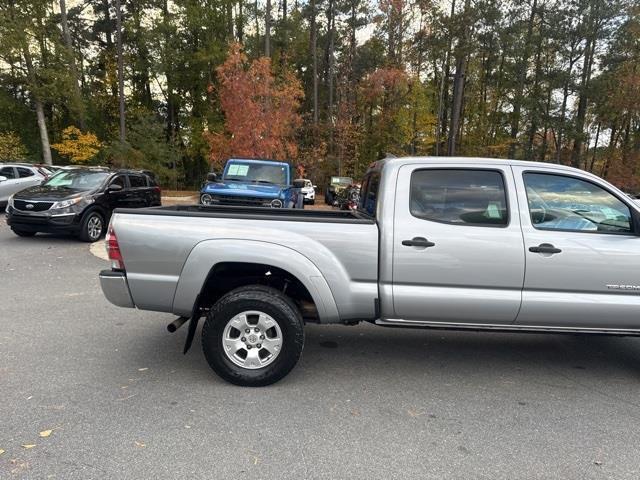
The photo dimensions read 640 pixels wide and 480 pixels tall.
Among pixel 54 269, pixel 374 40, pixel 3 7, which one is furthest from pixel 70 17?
pixel 54 269

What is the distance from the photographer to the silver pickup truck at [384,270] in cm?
355

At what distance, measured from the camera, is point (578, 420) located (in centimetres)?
327

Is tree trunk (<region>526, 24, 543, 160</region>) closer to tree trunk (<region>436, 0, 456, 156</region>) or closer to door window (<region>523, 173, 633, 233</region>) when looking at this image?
tree trunk (<region>436, 0, 456, 156</region>)

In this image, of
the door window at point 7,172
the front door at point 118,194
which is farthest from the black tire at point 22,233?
the door window at point 7,172

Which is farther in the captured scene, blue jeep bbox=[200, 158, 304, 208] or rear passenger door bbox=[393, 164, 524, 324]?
blue jeep bbox=[200, 158, 304, 208]

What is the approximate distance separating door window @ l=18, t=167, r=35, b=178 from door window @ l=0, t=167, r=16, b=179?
0.24 metres

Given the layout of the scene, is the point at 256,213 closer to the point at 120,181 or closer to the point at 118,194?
the point at 118,194

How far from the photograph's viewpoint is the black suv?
9.48 m

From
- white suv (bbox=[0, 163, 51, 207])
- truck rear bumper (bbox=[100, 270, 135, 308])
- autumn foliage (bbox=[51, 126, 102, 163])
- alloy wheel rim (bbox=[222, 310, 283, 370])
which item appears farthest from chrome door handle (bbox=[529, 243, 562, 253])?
autumn foliage (bbox=[51, 126, 102, 163])

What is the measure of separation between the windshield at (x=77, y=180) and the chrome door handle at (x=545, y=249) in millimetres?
9718

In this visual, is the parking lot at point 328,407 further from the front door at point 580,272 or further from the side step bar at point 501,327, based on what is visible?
the front door at point 580,272

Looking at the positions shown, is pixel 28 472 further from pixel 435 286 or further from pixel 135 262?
pixel 435 286

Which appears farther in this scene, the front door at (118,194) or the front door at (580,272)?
the front door at (118,194)

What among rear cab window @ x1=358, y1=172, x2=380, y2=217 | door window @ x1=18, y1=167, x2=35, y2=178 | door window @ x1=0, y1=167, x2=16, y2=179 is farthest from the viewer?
door window @ x1=18, y1=167, x2=35, y2=178
